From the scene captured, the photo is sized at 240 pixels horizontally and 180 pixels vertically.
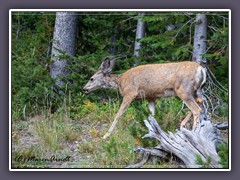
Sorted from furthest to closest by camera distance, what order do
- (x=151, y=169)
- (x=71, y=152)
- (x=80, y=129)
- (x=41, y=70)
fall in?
(x=41, y=70)
(x=80, y=129)
(x=71, y=152)
(x=151, y=169)

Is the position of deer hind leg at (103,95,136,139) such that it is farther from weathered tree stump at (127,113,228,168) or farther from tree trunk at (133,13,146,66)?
weathered tree stump at (127,113,228,168)

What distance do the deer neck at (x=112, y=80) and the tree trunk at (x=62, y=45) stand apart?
3.13ft

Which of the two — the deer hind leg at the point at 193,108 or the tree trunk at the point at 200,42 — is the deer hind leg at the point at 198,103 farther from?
the tree trunk at the point at 200,42

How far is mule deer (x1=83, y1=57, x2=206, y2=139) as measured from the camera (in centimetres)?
1332

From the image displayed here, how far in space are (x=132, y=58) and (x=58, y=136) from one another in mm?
2533

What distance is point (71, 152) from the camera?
12656 mm

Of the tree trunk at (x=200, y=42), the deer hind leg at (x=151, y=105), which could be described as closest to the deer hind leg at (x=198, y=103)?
the deer hind leg at (x=151, y=105)

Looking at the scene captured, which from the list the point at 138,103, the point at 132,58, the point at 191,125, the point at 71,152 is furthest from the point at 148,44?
the point at 71,152

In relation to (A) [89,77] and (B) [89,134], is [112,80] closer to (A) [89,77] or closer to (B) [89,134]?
(A) [89,77]

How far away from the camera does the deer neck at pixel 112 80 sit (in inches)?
561

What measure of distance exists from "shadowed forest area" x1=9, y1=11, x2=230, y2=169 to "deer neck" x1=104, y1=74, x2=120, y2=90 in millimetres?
326

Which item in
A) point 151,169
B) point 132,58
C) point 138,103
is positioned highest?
point 132,58

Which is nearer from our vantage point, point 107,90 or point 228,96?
point 228,96
